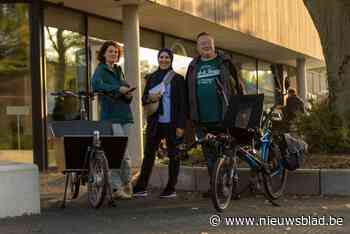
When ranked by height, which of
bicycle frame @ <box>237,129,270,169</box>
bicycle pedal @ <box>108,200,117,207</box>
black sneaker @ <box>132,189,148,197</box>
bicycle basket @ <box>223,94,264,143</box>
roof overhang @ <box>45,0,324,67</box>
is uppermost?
roof overhang @ <box>45,0,324,67</box>

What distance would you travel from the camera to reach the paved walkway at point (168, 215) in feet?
20.9

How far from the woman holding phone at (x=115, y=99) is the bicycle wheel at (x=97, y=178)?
0.55 m

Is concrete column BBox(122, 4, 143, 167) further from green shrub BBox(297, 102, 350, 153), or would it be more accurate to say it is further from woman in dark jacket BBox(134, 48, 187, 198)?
woman in dark jacket BBox(134, 48, 187, 198)

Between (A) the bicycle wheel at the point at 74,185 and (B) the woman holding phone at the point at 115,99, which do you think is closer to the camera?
(B) the woman holding phone at the point at 115,99

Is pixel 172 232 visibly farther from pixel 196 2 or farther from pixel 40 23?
pixel 196 2

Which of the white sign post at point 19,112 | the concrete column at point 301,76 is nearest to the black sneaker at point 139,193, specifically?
the white sign post at point 19,112

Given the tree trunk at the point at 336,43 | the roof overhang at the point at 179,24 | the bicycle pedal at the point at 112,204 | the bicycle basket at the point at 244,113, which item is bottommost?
the bicycle pedal at the point at 112,204

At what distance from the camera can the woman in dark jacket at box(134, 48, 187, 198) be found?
821 centimetres

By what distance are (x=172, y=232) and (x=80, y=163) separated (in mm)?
1875

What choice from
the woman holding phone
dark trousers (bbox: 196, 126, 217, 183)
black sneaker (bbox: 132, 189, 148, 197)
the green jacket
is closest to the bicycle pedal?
the woman holding phone

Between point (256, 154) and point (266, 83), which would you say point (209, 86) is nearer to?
point (256, 154)

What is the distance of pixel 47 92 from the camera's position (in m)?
12.5

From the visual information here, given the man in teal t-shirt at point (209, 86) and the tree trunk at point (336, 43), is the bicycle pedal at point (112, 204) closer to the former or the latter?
the man in teal t-shirt at point (209, 86)

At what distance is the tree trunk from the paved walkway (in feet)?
9.22
